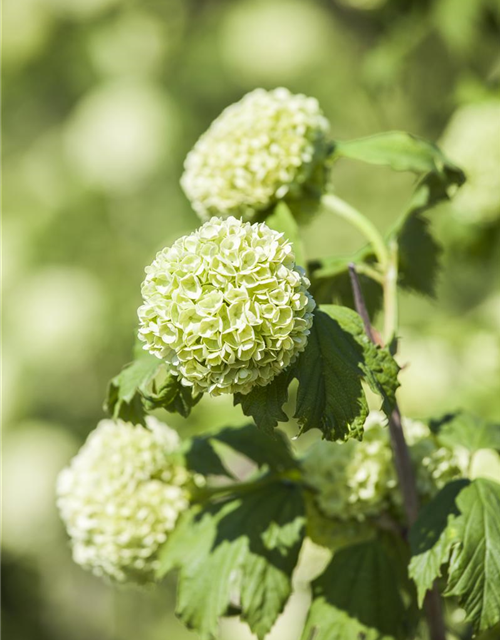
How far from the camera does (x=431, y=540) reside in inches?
45.1

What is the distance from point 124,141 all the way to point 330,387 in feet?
12.1

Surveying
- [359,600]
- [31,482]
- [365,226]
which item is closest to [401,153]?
[365,226]

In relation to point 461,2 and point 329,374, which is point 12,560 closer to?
point 461,2

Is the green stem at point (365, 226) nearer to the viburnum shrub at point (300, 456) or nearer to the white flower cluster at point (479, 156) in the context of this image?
the viburnum shrub at point (300, 456)

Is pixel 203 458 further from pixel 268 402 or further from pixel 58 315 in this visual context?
pixel 58 315

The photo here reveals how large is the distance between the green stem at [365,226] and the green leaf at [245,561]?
A: 363 millimetres

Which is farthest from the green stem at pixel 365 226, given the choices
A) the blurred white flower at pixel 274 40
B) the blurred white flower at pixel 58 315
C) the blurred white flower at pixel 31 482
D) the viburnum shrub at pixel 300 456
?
the blurred white flower at pixel 274 40

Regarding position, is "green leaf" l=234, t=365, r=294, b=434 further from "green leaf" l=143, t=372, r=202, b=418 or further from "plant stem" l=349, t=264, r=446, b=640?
"plant stem" l=349, t=264, r=446, b=640

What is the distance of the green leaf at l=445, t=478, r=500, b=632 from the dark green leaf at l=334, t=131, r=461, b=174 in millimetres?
491

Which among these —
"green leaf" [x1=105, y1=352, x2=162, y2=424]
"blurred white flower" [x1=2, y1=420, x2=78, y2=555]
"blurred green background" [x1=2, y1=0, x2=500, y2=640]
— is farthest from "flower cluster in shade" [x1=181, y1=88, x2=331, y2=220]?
"blurred white flower" [x1=2, y1=420, x2=78, y2=555]

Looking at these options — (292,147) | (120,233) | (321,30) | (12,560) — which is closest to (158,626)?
(12,560)

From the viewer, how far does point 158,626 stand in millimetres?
4293

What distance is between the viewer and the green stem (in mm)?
1358

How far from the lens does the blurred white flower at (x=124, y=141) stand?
14.8 ft
